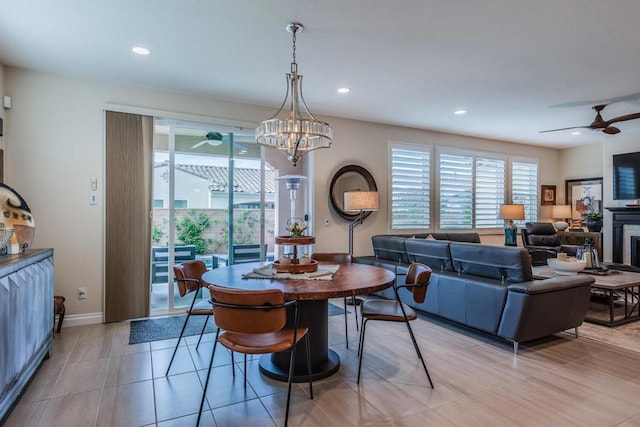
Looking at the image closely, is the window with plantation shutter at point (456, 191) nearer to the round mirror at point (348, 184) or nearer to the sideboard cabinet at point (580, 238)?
the round mirror at point (348, 184)

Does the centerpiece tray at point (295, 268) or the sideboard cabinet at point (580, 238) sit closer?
the centerpiece tray at point (295, 268)

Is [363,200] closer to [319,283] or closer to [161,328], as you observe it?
[319,283]

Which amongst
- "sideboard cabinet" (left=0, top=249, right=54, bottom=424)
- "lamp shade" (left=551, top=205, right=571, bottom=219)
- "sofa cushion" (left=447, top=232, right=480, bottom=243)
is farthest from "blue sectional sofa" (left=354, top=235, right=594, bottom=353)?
"lamp shade" (left=551, top=205, right=571, bottom=219)

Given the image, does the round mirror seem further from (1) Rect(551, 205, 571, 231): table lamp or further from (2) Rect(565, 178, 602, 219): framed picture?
(2) Rect(565, 178, 602, 219): framed picture

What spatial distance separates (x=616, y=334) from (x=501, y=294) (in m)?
1.47

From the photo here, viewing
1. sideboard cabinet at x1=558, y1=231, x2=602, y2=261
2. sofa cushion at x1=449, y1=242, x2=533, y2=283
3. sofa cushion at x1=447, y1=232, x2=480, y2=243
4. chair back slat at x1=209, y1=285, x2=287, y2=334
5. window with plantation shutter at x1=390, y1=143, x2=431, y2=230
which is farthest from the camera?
sideboard cabinet at x1=558, y1=231, x2=602, y2=261

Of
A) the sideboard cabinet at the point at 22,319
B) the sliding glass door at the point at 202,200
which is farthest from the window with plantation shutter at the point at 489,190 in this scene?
the sideboard cabinet at the point at 22,319

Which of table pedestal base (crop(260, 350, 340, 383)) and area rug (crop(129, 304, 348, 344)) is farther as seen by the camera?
area rug (crop(129, 304, 348, 344))

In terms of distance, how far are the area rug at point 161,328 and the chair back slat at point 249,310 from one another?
1912mm

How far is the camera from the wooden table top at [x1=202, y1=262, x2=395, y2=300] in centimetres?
216

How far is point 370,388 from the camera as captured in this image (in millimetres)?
2492

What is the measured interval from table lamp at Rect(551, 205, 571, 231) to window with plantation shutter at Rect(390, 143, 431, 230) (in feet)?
10.6

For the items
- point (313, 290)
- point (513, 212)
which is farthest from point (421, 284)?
point (513, 212)

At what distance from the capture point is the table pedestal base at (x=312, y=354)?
8.66 ft
